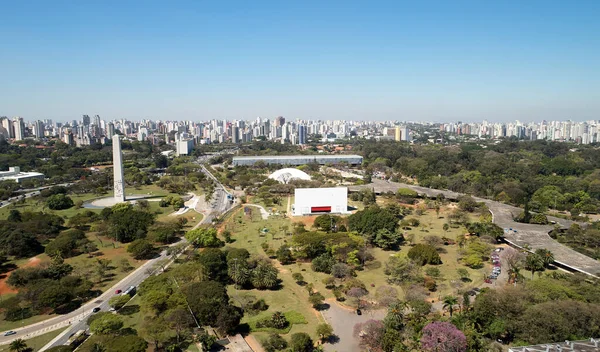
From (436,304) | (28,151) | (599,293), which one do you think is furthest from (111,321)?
(28,151)

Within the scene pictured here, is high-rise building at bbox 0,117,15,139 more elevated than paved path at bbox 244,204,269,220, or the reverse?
high-rise building at bbox 0,117,15,139

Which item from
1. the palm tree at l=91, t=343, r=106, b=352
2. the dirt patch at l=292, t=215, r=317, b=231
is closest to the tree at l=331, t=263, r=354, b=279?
the dirt patch at l=292, t=215, r=317, b=231

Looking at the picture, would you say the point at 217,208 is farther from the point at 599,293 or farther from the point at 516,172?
the point at 516,172

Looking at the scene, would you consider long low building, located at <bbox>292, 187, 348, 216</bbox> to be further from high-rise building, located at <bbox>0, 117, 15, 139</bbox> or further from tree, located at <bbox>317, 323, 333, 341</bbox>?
high-rise building, located at <bbox>0, 117, 15, 139</bbox>

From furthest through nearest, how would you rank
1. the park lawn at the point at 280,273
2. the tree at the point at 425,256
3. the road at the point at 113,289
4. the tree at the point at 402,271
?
1. the tree at the point at 425,256
2. the tree at the point at 402,271
3. the park lawn at the point at 280,273
4. the road at the point at 113,289

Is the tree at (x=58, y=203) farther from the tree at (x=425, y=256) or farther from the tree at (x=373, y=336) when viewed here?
the tree at (x=373, y=336)

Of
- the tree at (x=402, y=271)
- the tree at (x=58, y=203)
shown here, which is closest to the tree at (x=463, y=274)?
the tree at (x=402, y=271)
